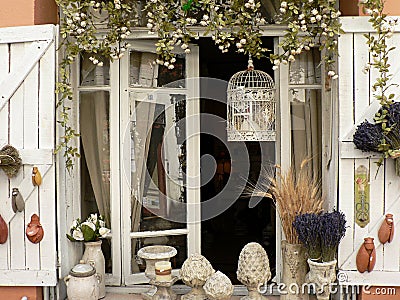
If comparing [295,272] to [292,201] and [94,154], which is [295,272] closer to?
[292,201]

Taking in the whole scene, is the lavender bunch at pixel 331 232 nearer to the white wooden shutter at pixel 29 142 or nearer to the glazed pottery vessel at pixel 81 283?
the glazed pottery vessel at pixel 81 283

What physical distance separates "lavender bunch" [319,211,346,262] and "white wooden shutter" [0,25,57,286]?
162cm

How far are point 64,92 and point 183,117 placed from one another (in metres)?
0.90

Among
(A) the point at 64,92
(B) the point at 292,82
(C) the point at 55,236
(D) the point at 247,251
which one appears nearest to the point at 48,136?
(A) the point at 64,92

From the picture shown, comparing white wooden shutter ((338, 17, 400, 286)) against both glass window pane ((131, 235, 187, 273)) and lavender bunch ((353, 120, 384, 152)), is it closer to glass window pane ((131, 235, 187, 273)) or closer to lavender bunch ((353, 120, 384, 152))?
lavender bunch ((353, 120, 384, 152))

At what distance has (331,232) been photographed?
3064mm

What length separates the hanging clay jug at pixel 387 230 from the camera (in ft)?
10.4

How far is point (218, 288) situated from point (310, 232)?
0.64 meters

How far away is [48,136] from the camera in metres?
3.34

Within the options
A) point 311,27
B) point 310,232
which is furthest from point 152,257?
point 311,27

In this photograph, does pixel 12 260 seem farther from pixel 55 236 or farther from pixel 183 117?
pixel 183 117

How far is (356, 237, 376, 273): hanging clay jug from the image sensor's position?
10.4ft

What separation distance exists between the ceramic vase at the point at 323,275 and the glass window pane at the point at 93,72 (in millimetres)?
1829

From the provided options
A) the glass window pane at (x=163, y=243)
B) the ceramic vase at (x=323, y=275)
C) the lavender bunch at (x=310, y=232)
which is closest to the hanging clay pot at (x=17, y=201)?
the glass window pane at (x=163, y=243)
